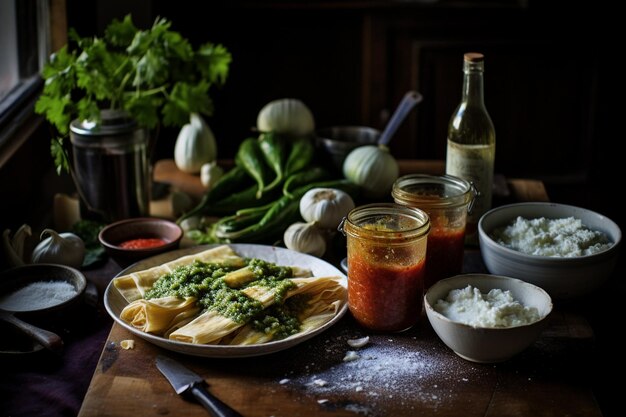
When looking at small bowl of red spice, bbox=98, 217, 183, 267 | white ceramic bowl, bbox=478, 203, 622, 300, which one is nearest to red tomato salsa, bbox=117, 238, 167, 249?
small bowl of red spice, bbox=98, 217, 183, 267

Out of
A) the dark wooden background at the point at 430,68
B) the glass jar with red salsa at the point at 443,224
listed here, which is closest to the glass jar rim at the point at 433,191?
the glass jar with red salsa at the point at 443,224

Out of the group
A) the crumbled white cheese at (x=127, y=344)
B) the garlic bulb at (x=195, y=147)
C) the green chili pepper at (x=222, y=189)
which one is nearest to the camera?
the crumbled white cheese at (x=127, y=344)

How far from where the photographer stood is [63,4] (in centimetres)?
237

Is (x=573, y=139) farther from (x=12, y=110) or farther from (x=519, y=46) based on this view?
(x=12, y=110)

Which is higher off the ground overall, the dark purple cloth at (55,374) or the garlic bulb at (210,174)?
the garlic bulb at (210,174)

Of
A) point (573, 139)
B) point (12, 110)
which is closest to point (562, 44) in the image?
point (573, 139)

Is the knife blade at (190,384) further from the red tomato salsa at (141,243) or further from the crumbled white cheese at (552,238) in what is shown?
the crumbled white cheese at (552,238)

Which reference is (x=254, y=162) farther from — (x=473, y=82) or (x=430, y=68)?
(x=430, y=68)

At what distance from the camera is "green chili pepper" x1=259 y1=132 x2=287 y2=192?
201 centimetres

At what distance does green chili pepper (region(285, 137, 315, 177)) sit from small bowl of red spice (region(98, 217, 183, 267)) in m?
0.41

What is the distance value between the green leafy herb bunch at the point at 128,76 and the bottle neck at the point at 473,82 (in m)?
0.60

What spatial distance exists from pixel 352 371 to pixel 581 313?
49 centimetres

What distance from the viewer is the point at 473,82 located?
165 cm

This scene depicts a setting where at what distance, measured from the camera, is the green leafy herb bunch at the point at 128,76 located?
1.76 meters
